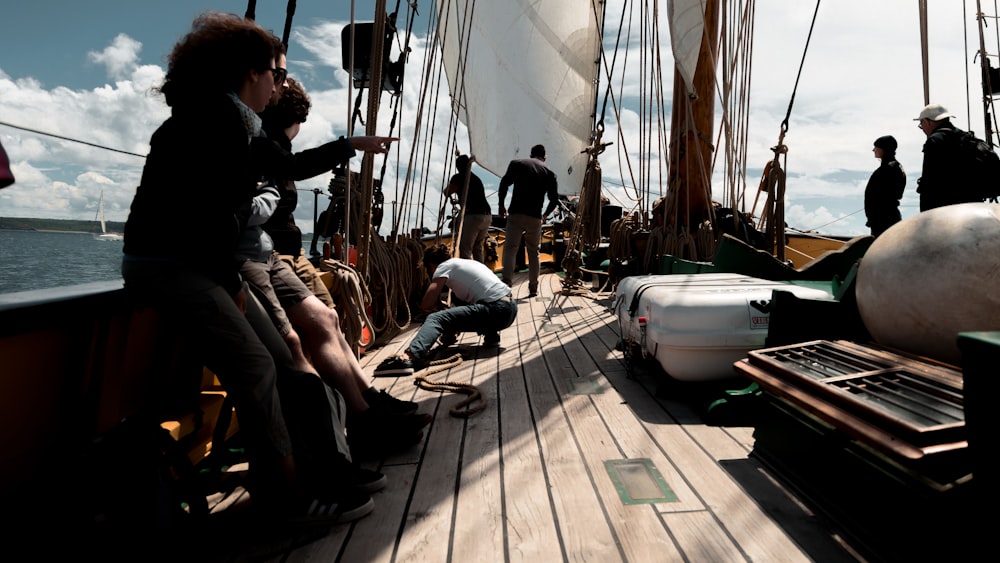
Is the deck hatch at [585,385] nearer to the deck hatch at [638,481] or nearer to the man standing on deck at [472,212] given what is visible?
the deck hatch at [638,481]

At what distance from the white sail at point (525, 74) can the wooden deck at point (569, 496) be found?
758 centimetres

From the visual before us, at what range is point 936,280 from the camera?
1.42m

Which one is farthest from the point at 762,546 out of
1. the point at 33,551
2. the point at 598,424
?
the point at 33,551

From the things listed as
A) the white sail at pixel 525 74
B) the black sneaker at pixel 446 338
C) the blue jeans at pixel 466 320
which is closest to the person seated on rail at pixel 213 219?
the blue jeans at pixel 466 320

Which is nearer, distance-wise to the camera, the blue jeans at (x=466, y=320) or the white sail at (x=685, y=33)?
the blue jeans at (x=466, y=320)

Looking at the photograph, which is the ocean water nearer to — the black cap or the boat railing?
the boat railing

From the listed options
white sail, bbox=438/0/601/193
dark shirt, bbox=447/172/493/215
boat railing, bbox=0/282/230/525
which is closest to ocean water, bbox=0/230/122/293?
boat railing, bbox=0/282/230/525

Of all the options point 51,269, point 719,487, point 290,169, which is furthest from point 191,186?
point 51,269

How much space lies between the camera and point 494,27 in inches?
376

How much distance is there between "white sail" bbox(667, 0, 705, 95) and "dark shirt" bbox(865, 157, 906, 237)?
143 cm

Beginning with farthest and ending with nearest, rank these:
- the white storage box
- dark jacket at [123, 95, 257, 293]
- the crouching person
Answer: the crouching person → the white storage box → dark jacket at [123, 95, 257, 293]

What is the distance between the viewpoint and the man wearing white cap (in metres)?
3.27

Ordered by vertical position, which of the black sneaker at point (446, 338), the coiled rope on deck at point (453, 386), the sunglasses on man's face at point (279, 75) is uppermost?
the sunglasses on man's face at point (279, 75)

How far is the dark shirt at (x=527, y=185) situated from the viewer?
5301 mm
